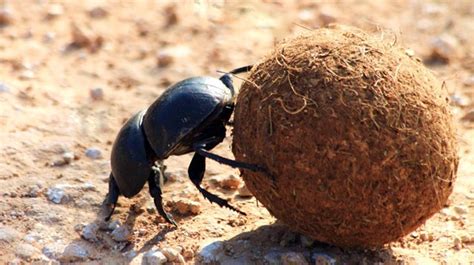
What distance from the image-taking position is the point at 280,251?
414 cm

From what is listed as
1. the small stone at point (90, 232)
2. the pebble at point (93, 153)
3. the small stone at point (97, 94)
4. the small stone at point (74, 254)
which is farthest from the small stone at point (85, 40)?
the small stone at point (74, 254)

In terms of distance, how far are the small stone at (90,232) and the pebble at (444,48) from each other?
380 cm

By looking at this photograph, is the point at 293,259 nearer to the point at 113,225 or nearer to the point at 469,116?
the point at 113,225

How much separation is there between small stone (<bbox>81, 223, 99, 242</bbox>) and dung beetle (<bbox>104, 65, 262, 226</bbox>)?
0.37ft

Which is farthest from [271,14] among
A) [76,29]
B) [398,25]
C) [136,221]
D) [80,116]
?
[136,221]

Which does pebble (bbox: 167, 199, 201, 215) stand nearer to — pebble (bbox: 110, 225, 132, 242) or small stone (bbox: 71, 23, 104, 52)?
pebble (bbox: 110, 225, 132, 242)

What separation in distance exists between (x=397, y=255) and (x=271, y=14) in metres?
4.09

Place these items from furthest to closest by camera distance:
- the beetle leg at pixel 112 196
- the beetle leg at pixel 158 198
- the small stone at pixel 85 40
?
the small stone at pixel 85 40
the beetle leg at pixel 112 196
the beetle leg at pixel 158 198

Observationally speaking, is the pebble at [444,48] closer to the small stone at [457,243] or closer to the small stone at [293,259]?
the small stone at [457,243]

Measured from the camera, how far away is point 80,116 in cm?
591

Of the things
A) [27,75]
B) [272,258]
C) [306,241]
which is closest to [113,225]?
[272,258]

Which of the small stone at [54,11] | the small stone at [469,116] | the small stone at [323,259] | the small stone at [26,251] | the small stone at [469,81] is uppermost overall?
the small stone at [469,81]

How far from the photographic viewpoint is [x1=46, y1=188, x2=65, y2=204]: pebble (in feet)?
15.6

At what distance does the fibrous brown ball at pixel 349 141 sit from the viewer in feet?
12.1
